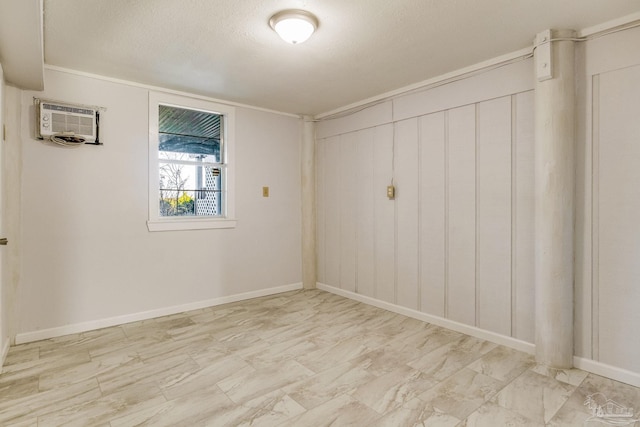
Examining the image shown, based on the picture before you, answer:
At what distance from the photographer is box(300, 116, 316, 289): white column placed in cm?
475

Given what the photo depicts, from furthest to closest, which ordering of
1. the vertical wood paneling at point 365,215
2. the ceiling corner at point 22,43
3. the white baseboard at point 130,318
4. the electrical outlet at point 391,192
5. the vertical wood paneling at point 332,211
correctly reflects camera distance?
the vertical wood paneling at point 332,211 < the vertical wood paneling at point 365,215 < the electrical outlet at point 391,192 < the white baseboard at point 130,318 < the ceiling corner at point 22,43

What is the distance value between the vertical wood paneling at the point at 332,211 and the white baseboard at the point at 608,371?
2.65m

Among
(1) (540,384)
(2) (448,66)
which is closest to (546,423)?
(1) (540,384)

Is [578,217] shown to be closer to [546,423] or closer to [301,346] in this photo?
[546,423]

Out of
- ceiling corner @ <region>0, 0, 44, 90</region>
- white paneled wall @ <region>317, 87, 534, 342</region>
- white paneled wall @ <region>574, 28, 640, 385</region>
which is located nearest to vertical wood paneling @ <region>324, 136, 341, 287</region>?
white paneled wall @ <region>317, 87, 534, 342</region>

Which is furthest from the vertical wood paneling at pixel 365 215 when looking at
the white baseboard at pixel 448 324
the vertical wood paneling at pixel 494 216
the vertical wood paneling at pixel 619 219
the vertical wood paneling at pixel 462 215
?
the vertical wood paneling at pixel 619 219

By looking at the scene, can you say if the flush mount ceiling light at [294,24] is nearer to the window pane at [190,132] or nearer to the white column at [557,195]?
the white column at [557,195]

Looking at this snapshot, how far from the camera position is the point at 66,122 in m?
3.07

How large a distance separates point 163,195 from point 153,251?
616mm

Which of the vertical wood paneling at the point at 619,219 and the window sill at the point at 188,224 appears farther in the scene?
the window sill at the point at 188,224

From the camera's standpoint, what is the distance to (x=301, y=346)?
291cm

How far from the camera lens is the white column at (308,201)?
475 centimetres

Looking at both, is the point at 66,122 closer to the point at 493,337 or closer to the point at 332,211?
the point at 332,211

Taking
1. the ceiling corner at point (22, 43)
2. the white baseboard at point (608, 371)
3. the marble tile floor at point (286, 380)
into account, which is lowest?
the marble tile floor at point (286, 380)
